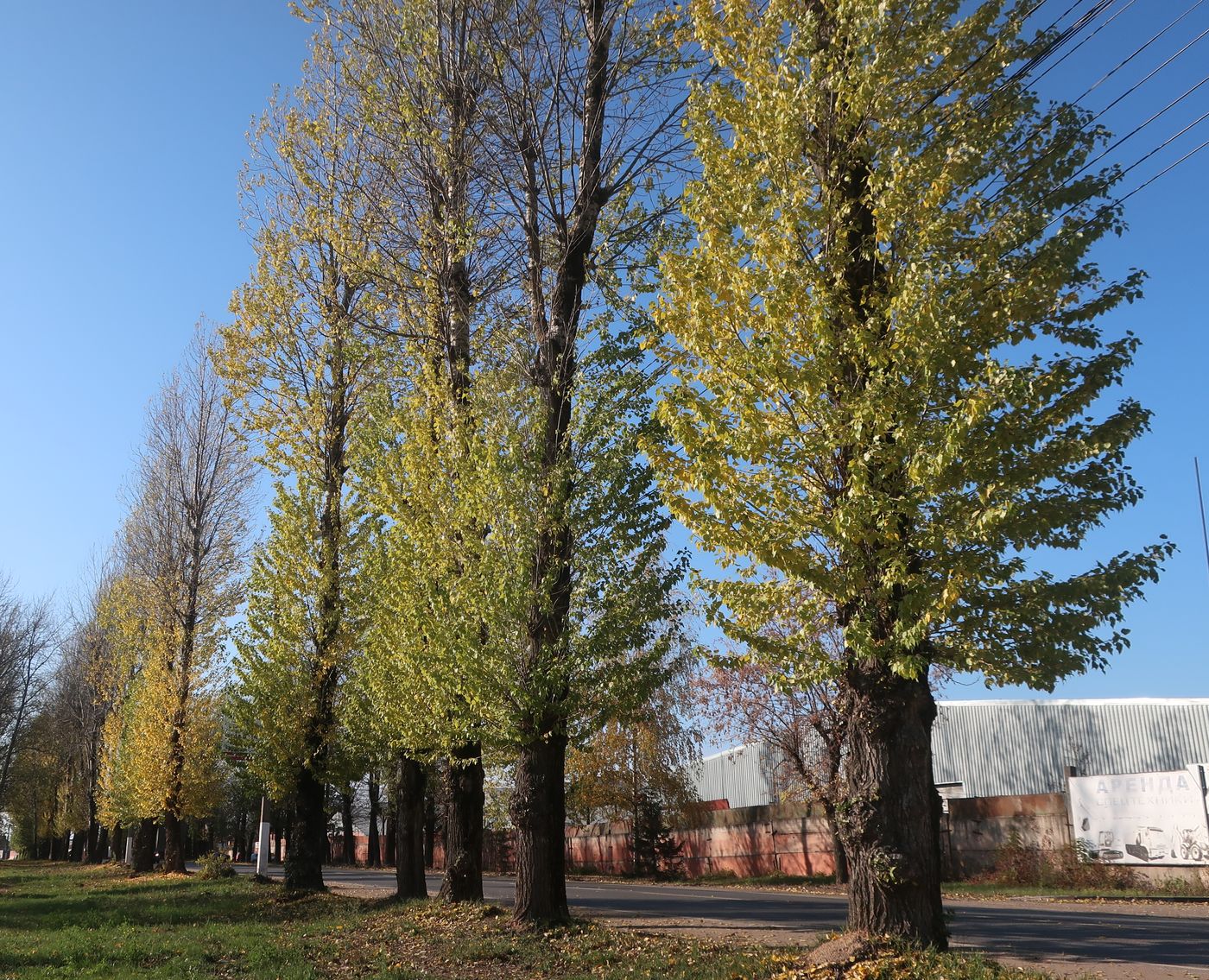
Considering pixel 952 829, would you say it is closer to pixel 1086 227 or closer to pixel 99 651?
pixel 1086 227

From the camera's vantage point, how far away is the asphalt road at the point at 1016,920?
32.4 feet

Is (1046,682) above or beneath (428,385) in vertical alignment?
beneath

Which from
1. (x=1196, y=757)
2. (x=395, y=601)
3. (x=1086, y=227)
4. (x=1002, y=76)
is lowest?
(x=1196, y=757)

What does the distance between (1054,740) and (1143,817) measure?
11900 millimetres

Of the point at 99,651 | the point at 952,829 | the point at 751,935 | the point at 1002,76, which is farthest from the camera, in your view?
the point at 99,651

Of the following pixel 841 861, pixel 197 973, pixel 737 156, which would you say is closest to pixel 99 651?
pixel 841 861

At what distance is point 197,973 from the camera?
10.6 meters

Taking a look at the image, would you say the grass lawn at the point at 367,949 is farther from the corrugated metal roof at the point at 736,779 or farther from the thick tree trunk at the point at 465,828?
the corrugated metal roof at the point at 736,779

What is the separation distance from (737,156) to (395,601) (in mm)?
8730

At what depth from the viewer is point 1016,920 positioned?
13695mm

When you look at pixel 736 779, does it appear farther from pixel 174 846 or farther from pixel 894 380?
pixel 894 380

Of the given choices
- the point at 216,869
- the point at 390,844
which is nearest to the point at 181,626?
the point at 216,869

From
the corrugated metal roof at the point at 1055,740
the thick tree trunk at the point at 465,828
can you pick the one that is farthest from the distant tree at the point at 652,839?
the thick tree trunk at the point at 465,828

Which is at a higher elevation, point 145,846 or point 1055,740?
point 1055,740
